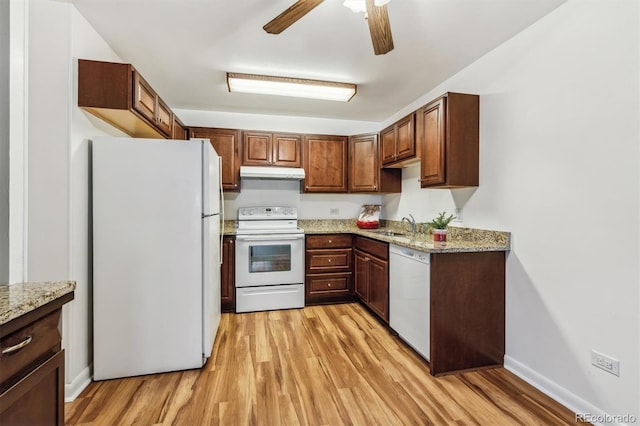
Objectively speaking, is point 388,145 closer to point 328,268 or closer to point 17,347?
point 328,268

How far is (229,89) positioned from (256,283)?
83.0 inches

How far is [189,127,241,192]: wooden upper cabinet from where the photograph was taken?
12.0ft

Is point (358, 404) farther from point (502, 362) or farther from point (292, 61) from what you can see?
point (292, 61)

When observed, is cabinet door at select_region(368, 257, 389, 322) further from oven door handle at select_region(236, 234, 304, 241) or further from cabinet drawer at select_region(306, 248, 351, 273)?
oven door handle at select_region(236, 234, 304, 241)

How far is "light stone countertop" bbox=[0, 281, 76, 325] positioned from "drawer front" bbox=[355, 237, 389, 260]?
239 centimetres

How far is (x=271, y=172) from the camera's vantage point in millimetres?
3703

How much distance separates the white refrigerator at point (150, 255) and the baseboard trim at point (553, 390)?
2265 mm

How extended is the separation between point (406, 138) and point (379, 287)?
1.56 metres

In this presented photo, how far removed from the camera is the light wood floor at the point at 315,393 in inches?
67.4

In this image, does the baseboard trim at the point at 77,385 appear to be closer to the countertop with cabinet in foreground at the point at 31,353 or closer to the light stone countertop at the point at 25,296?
the countertop with cabinet in foreground at the point at 31,353

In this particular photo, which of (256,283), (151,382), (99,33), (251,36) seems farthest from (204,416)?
(99,33)

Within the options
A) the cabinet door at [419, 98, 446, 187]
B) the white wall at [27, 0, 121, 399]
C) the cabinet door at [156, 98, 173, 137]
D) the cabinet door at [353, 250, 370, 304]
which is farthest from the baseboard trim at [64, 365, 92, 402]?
the cabinet door at [419, 98, 446, 187]

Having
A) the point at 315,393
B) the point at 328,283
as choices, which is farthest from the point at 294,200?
the point at 315,393

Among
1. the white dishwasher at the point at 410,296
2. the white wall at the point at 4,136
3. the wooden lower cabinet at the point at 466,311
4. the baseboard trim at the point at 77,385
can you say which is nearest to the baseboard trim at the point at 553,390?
the wooden lower cabinet at the point at 466,311
